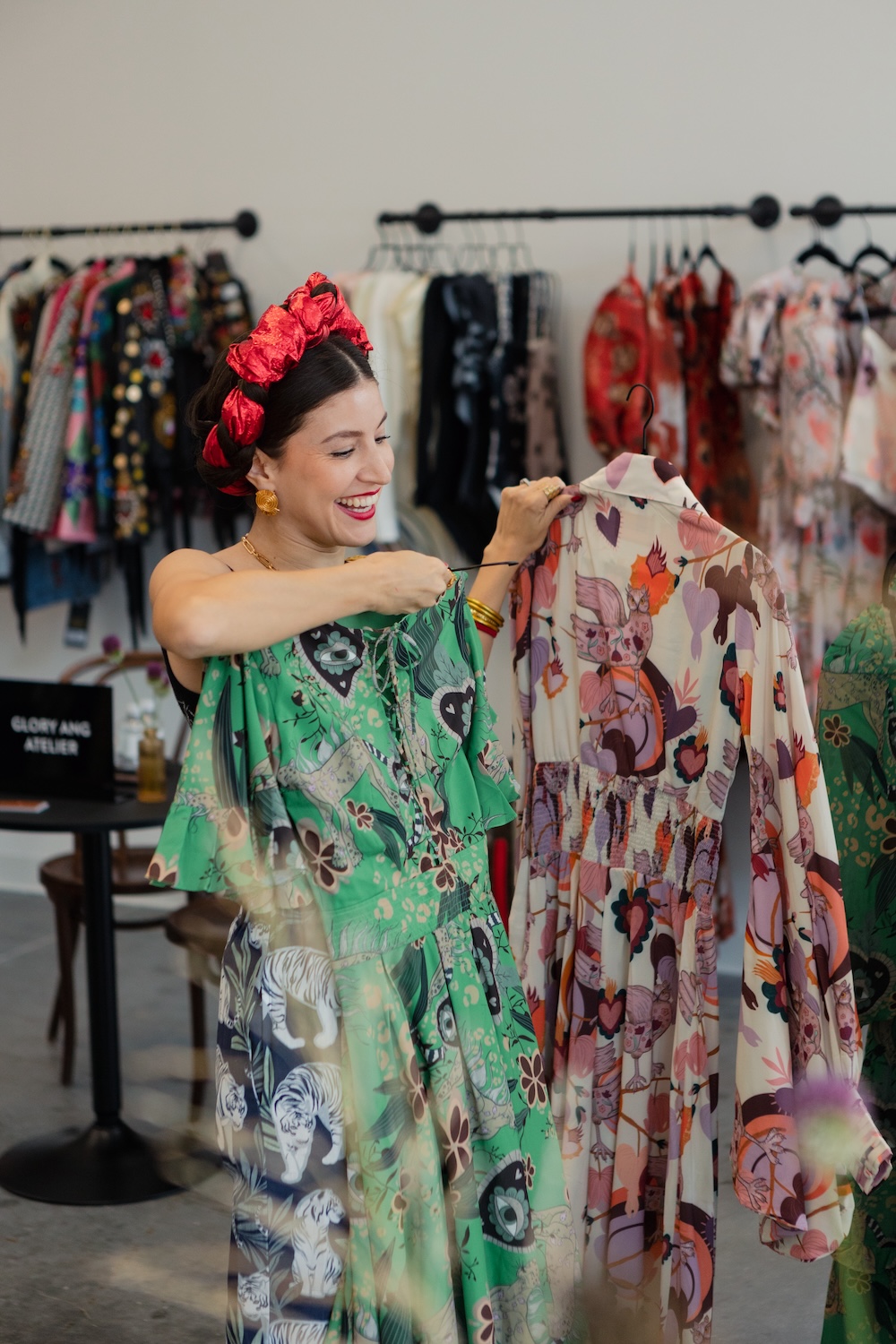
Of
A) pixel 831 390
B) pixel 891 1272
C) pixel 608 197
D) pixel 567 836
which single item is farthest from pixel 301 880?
pixel 608 197

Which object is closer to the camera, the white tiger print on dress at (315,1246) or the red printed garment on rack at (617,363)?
the white tiger print on dress at (315,1246)

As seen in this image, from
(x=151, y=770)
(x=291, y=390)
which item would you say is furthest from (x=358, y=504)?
(x=151, y=770)

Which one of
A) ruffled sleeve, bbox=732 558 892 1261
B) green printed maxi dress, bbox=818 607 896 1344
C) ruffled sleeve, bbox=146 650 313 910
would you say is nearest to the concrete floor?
green printed maxi dress, bbox=818 607 896 1344

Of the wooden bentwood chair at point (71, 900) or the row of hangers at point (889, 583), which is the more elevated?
the row of hangers at point (889, 583)

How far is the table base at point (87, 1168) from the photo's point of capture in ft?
8.73

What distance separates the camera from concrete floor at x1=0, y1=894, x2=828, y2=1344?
224 centimetres

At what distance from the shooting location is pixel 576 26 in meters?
3.62

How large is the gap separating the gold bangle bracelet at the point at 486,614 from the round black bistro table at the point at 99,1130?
1.17 metres

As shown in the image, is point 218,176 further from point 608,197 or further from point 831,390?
point 831,390

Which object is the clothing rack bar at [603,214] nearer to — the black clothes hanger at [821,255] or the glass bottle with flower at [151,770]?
the black clothes hanger at [821,255]

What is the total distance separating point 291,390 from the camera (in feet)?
4.62

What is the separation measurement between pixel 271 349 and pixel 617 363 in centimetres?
221

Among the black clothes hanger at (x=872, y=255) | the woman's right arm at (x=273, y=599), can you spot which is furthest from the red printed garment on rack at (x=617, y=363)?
the woman's right arm at (x=273, y=599)

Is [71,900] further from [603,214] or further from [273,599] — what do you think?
[603,214]
